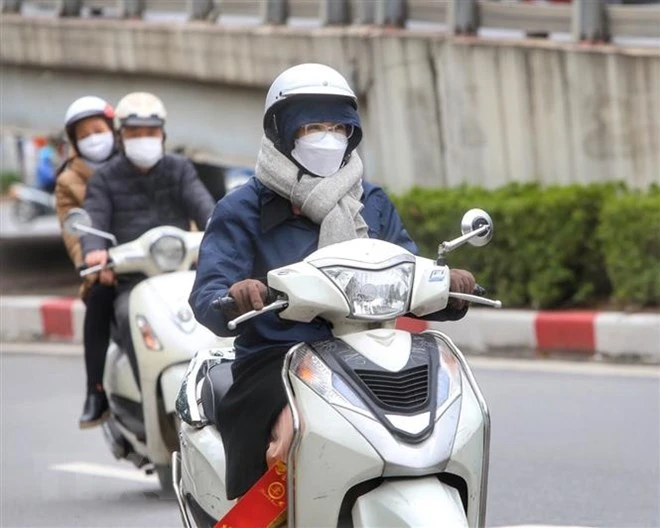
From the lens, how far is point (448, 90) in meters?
13.2

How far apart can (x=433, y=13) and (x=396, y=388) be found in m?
9.89

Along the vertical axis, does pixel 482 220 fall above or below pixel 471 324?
above

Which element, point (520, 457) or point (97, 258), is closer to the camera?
point (97, 258)

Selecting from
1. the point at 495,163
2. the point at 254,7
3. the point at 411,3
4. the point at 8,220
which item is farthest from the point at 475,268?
the point at 8,220

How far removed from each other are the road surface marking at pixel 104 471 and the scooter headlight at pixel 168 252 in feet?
3.69

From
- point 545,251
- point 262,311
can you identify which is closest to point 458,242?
point 262,311

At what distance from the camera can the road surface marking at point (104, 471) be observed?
25.6 ft

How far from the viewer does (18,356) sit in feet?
40.2

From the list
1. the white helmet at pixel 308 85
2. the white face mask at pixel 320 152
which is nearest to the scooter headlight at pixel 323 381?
the white face mask at pixel 320 152

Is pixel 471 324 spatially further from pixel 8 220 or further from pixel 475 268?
pixel 8 220

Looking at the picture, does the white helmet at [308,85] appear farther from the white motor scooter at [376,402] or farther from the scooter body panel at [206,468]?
the scooter body panel at [206,468]

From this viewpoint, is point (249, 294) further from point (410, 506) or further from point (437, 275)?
point (410, 506)

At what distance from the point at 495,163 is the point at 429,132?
70cm

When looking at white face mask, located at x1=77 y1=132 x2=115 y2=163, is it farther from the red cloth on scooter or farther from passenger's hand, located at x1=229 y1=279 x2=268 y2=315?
passenger's hand, located at x1=229 y1=279 x2=268 y2=315
